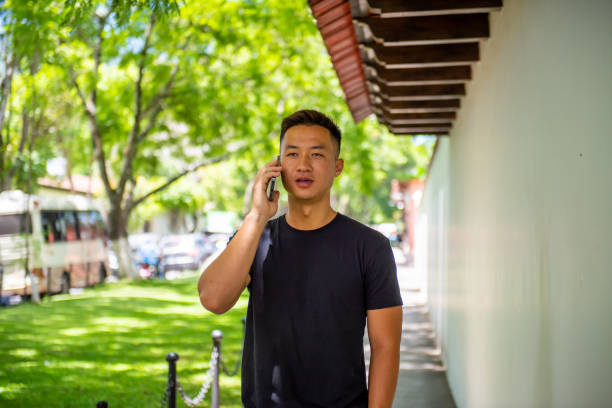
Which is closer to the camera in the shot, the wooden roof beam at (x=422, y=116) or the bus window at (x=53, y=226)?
the wooden roof beam at (x=422, y=116)

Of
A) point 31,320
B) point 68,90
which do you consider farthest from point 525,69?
point 68,90

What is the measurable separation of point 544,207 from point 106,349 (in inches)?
373

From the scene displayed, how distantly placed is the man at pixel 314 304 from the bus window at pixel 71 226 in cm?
2262

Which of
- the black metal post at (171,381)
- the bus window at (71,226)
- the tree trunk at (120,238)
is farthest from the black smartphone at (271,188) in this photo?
the bus window at (71,226)

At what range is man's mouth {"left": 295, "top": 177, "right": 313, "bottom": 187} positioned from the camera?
2803 millimetres

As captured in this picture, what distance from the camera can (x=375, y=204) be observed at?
74.5m

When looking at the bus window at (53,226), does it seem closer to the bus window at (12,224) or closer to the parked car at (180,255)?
the bus window at (12,224)

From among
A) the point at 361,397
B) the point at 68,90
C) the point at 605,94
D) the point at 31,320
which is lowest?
the point at 31,320

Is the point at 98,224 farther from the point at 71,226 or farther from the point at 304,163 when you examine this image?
the point at 304,163

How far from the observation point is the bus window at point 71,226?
24.1 m

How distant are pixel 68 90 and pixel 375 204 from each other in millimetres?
55090

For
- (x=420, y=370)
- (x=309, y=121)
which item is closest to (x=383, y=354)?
(x=309, y=121)

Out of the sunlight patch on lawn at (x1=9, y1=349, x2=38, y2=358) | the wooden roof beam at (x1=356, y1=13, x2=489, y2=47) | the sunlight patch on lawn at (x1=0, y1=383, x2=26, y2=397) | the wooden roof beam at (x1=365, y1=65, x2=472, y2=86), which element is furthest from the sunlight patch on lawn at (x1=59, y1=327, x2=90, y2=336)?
the wooden roof beam at (x1=356, y1=13, x2=489, y2=47)

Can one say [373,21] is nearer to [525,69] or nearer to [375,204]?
[525,69]
